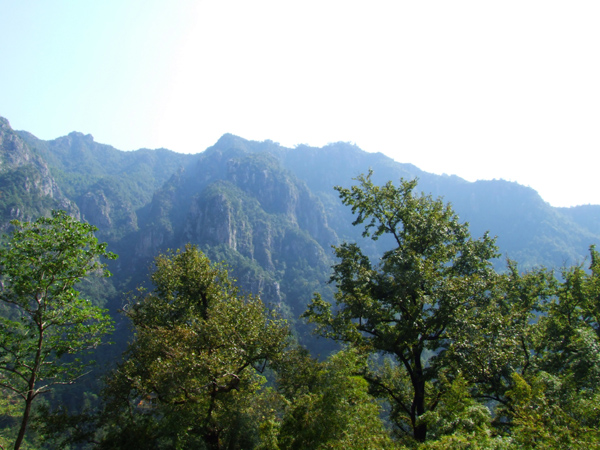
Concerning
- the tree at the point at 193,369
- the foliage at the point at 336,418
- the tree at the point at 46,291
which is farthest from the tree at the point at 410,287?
the tree at the point at 46,291

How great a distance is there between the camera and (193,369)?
12.8 metres

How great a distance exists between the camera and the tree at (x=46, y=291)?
9.70 metres

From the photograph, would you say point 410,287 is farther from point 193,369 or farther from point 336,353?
point 193,369

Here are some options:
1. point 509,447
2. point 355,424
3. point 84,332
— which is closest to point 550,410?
point 509,447

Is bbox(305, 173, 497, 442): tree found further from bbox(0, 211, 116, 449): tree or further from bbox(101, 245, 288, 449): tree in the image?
bbox(0, 211, 116, 449): tree

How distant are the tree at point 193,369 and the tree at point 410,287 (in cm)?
376

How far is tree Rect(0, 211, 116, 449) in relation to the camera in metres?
9.70

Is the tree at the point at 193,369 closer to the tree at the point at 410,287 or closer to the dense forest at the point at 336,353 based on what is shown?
the dense forest at the point at 336,353

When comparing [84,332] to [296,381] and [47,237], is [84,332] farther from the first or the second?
[296,381]

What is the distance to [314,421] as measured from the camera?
9.51 m

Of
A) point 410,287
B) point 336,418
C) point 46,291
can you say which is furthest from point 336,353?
point 46,291

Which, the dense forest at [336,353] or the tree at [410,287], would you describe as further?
the tree at [410,287]

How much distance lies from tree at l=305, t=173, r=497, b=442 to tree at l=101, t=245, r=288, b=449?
148 inches

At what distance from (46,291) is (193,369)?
18.8ft
